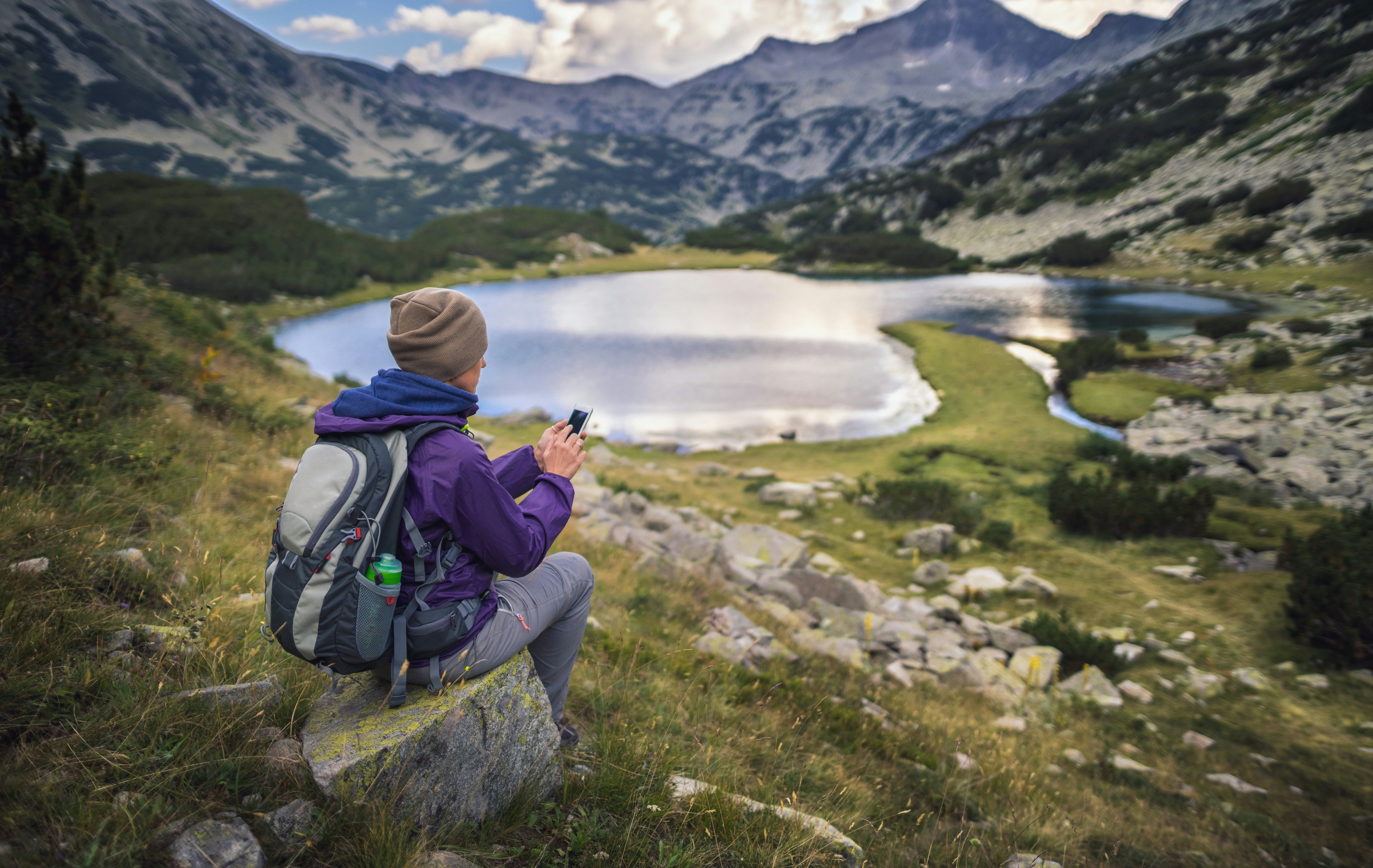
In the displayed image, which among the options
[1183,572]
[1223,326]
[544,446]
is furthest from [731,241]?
[544,446]

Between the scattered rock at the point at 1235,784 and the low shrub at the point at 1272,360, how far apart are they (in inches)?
978

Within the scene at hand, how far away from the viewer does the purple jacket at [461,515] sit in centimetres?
240

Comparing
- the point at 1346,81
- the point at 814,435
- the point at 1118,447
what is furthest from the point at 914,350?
the point at 1346,81

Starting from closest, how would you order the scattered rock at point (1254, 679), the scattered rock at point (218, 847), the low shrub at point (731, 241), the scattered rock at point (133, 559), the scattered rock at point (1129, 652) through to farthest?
the scattered rock at point (218, 847) → the scattered rock at point (133, 559) → the scattered rock at point (1254, 679) → the scattered rock at point (1129, 652) → the low shrub at point (731, 241)

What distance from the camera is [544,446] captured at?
304 cm

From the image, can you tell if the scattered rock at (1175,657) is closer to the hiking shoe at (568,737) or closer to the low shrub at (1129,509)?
the low shrub at (1129,509)

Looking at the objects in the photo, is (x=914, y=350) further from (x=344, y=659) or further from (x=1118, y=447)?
(x=344, y=659)

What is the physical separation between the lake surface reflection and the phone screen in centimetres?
2057

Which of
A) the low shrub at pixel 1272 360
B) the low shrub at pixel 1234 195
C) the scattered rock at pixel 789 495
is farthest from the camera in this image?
the low shrub at pixel 1234 195

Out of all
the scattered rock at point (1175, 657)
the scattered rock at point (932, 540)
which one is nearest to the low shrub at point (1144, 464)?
the scattered rock at point (932, 540)

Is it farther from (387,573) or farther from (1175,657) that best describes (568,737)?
(1175,657)

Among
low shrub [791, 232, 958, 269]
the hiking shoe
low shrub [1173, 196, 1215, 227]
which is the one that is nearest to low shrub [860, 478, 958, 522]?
the hiking shoe

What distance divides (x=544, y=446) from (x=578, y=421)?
0.23 meters

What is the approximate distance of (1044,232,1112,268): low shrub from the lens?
72000 mm
